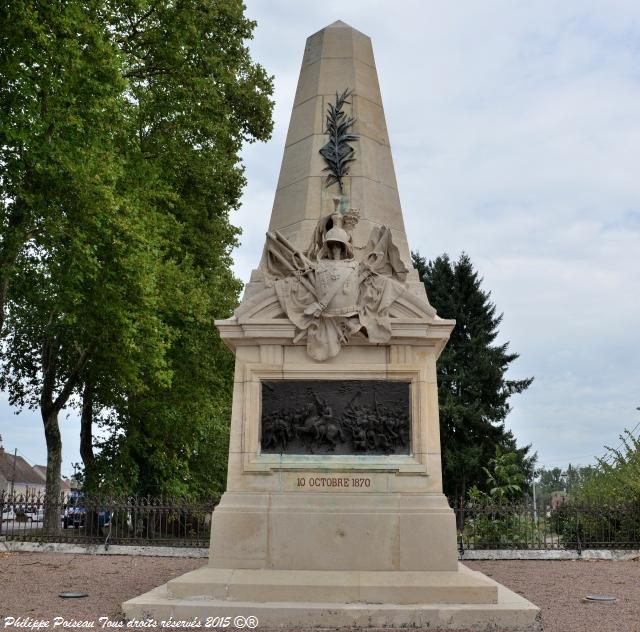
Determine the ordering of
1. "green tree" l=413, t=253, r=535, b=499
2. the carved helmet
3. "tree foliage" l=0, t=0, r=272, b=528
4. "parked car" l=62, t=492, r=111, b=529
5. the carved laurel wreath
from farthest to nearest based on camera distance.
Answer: "green tree" l=413, t=253, r=535, b=499 → "parked car" l=62, t=492, r=111, b=529 → "tree foliage" l=0, t=0, r=272, b=528 → the carved laurel wreath → the carved helmet

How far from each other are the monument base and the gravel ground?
528mm

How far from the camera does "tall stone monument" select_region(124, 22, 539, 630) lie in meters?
7.86

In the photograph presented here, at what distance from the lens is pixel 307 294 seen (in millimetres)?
9625

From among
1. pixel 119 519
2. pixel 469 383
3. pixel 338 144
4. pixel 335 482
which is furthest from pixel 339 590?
pixel 469 383

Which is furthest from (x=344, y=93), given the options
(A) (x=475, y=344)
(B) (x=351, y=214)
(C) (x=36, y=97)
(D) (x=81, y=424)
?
(A) (x=475, y=344)

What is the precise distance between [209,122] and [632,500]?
1404 cm

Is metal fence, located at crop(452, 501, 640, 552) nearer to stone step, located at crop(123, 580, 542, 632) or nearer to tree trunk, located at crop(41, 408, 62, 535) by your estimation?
stone step, located at crop(123, 580, 542, 632)

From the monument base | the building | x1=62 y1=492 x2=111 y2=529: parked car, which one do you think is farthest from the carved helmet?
the building

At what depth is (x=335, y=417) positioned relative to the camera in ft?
30.5

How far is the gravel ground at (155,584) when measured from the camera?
8.23 metres

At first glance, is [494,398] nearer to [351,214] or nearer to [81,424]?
[81,424]

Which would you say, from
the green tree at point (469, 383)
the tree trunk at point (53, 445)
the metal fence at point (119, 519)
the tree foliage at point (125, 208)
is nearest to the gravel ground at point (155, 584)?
the metal fence at point (119, 519)

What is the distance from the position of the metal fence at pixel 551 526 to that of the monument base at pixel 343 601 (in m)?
7.78

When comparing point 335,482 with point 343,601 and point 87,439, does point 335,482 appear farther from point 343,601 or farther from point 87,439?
point 87,439
